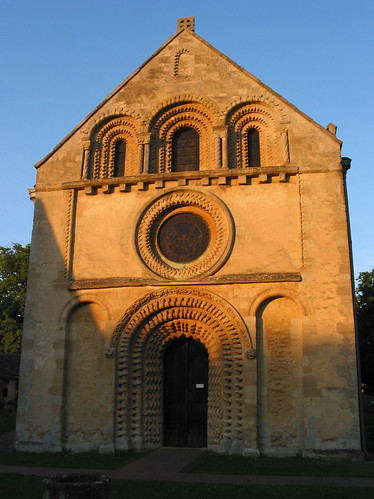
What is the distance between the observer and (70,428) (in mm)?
14727

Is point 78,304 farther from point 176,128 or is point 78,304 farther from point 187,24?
point 187,24

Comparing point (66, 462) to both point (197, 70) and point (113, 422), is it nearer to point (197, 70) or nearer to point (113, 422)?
point (113, 422)

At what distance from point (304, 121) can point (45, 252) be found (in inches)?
361

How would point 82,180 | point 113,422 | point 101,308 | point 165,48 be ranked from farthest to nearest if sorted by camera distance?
point 165,48 → point 82,180 → point 101,308 → point 113,422

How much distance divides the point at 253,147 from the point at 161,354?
23.7 feet

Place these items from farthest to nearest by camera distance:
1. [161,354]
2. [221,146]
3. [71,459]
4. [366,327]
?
1. [366,327]
2. [221,146]
3. [161,354]
4. [71,459]

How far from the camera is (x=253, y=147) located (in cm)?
1656

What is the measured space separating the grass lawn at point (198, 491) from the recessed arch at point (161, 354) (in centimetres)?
394

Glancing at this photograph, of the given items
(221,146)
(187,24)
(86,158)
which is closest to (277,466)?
(221,146)

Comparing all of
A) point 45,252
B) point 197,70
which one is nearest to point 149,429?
point 45,252

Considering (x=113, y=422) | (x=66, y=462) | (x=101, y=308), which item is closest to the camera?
(x=66, y=462)

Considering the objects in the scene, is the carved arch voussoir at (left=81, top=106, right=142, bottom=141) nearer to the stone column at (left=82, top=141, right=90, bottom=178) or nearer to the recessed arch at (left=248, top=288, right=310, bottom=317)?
the stone column at (left=82, top=141, right=90, bottom=178)

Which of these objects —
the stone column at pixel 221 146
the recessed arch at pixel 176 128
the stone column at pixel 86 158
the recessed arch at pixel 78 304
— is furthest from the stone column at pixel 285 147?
the recessed arch at pixel 78 304

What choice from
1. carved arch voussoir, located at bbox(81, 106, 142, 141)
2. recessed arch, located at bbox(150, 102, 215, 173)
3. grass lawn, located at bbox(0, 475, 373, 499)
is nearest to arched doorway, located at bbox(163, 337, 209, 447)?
grass lawn, located at bbox(0, 475, 373, 499)
